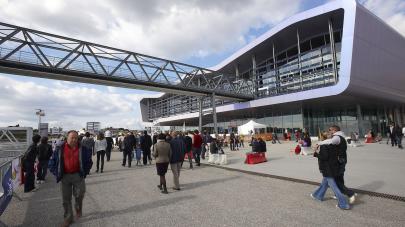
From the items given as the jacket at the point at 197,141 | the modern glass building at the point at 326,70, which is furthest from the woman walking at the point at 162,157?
the modern glass building at the point at 326,70

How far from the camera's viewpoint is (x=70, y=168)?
499 centimetres

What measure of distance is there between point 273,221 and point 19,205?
19.4 feet

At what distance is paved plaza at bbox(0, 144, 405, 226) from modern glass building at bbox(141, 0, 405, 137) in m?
21.5

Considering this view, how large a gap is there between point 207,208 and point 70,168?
284 centimetres

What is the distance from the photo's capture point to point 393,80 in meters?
32.5

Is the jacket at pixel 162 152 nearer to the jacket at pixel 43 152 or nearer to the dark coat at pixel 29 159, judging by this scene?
the dark coat at pixel 29 159

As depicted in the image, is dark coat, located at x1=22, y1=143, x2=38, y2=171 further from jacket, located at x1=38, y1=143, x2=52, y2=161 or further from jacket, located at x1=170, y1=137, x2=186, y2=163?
jacket, located at x1=170, y1=137, x2=186, y2=163

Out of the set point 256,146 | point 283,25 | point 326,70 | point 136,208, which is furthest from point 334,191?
point 283,25

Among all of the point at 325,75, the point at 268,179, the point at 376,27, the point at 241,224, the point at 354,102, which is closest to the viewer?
the point at 241,224

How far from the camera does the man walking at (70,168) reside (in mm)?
4930

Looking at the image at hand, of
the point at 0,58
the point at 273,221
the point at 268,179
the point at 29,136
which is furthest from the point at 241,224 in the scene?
the point at 0,58

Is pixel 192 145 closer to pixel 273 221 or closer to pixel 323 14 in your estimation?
pixel 273 221

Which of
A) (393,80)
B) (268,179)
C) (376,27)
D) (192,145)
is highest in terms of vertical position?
(376,27)

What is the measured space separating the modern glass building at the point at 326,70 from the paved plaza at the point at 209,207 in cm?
2153
